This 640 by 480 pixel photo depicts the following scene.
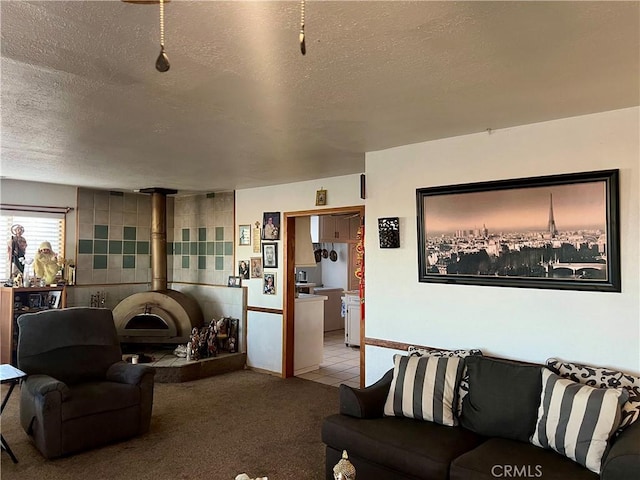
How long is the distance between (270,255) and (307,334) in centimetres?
116

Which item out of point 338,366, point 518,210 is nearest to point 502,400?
point 518,210

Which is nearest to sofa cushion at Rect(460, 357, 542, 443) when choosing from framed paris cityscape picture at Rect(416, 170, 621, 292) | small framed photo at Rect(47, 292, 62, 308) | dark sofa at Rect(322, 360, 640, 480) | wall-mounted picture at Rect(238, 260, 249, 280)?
dark sofa at Rect(322, 360, 640, 480)

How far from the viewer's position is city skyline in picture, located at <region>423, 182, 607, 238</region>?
276 centimetres

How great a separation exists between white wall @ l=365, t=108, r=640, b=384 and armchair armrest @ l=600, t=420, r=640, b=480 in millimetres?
709

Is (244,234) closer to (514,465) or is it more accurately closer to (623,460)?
(514,465)

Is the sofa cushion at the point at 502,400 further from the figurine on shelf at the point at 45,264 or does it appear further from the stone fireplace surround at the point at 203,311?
the figurine on shelf at the point at 45,264

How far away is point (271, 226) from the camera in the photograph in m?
5.72

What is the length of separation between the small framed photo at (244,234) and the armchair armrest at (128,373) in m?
2.55

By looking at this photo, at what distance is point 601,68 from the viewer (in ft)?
6.93

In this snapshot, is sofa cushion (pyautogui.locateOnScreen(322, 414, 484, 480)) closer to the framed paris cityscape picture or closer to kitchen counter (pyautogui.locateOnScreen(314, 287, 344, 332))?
the framed paris cityscape picture

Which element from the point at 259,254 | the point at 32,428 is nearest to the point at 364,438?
the point at 32,428

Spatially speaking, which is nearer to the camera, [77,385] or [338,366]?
[77,385]

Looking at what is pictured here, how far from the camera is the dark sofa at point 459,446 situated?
2129mm

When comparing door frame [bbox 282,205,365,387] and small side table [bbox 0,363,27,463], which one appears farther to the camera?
door frame [bbox 282,205,365,387]
